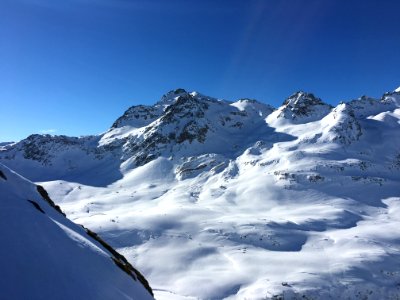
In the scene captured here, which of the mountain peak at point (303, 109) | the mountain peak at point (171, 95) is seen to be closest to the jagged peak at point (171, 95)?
the mountain peak at point (171, 95)

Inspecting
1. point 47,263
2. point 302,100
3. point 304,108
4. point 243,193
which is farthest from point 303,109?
point 47,263

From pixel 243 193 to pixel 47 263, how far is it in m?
59.1

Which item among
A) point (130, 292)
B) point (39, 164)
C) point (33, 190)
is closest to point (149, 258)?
point (33, 190)

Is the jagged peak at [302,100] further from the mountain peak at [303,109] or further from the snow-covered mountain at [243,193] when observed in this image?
the snow-covered mountain at [243,193]

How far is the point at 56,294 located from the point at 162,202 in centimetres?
5995

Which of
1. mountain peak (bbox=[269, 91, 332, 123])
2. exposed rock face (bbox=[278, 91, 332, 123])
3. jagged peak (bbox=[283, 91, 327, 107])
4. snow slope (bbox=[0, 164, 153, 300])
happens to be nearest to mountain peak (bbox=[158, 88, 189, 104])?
jagged peak (bbox=[283, 91, 327, 107])

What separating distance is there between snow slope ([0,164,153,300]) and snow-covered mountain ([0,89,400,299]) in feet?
46.9

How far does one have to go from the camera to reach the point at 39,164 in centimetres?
11669

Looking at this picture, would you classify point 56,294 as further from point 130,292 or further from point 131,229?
point 131,229

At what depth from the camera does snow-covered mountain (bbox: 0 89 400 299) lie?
1228 inches

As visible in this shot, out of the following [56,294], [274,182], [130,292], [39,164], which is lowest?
[130,292]

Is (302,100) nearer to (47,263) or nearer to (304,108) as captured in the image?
(304,108)

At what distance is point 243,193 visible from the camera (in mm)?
65938

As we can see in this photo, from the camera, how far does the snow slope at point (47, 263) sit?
7441 millimetres
